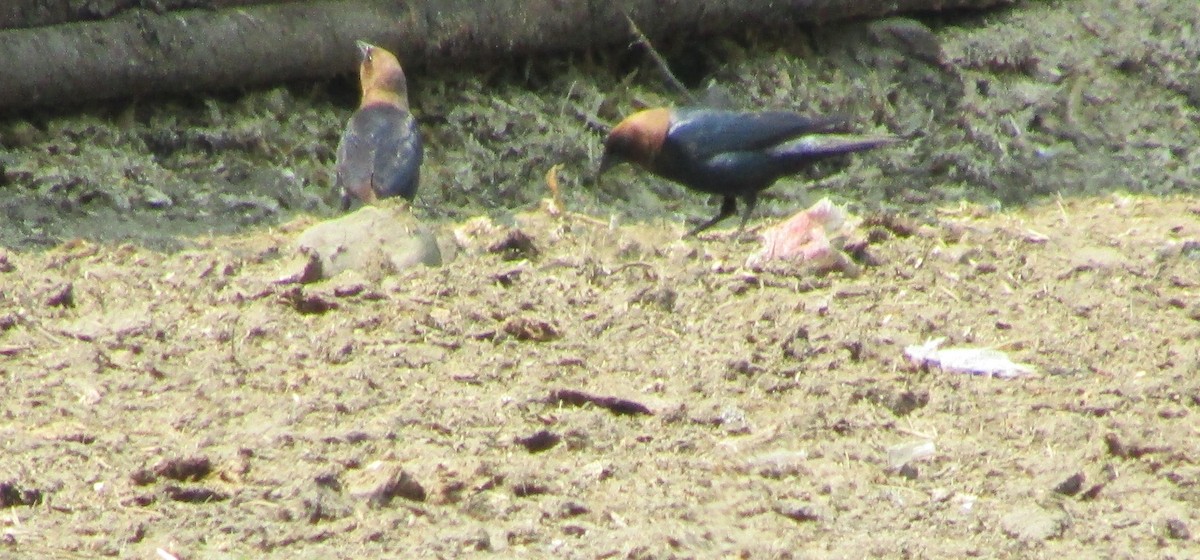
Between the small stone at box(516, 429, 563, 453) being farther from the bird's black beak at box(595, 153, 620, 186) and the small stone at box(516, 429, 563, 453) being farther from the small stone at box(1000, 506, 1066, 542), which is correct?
the bird's black beak at box(595, 153, 620, 186)

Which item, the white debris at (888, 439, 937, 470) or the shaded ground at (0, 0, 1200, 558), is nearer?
the shaded ground at (0, 0, 1200, 558)

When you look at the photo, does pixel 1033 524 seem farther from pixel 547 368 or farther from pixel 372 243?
pixel 372 243

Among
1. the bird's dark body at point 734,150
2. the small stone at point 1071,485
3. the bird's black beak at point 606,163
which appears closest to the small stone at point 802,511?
the small stone at point 1071,485

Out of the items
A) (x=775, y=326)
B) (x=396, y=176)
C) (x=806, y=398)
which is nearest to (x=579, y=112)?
(x=396, y=176)

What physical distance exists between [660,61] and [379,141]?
152 centimetres

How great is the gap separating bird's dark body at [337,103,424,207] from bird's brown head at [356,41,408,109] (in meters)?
0.05

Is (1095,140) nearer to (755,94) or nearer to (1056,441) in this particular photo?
(755,94)

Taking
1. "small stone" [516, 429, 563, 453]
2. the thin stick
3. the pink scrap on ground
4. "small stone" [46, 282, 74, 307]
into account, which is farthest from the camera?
the thin stick

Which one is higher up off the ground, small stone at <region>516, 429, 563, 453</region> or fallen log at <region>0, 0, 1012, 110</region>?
small stone at <region>516, 429, 563, 453</region>

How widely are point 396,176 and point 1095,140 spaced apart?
3172 mm

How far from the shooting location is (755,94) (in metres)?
7.80

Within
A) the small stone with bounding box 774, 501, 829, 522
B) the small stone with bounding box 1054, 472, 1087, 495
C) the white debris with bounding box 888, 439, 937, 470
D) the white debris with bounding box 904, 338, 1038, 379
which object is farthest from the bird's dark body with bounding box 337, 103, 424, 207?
the small stone with bounding box 1054, 472, 1087, 495

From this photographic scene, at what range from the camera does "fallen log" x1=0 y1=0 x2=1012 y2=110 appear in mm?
6535

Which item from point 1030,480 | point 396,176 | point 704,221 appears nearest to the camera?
point 1030,480
